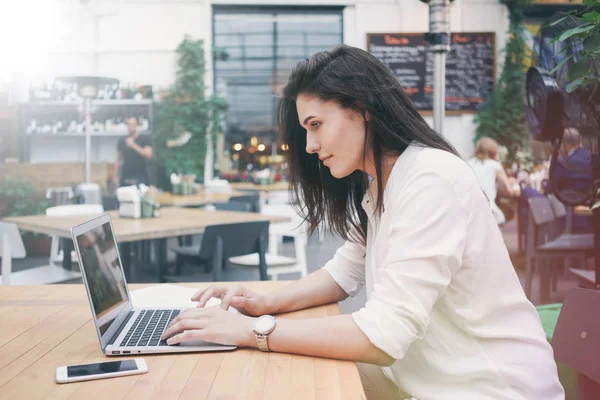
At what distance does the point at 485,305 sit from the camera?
1.19m

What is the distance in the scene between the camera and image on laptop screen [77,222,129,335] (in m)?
1.18

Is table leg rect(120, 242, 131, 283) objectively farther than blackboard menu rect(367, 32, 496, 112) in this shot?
No

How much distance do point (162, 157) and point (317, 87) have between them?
7.36 metres

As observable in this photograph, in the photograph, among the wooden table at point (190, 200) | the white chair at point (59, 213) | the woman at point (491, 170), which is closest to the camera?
the white chair at point (59, 213)

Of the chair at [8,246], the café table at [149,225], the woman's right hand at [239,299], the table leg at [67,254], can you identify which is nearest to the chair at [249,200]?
the café table at [149,225]

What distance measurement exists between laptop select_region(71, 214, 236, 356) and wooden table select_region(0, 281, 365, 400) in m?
0.03

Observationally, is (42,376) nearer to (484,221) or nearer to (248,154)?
(484,221)

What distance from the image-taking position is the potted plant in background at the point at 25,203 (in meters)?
6.31

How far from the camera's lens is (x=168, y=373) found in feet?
3.43

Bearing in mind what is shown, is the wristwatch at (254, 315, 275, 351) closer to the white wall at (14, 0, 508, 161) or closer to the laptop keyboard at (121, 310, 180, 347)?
the laptop keyboard at (121, 310, 180, 347)

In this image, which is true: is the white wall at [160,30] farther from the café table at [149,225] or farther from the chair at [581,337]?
the chair at [581,337]

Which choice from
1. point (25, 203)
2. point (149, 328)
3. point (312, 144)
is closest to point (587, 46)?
point (312, 144)

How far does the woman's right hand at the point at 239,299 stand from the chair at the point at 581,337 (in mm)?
742

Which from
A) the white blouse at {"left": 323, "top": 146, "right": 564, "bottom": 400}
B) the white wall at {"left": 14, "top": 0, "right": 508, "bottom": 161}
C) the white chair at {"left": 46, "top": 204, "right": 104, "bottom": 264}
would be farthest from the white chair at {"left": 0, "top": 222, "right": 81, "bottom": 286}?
the white wall at {"left": 14, "top": 0, "right": 508, "bottom": 161}
